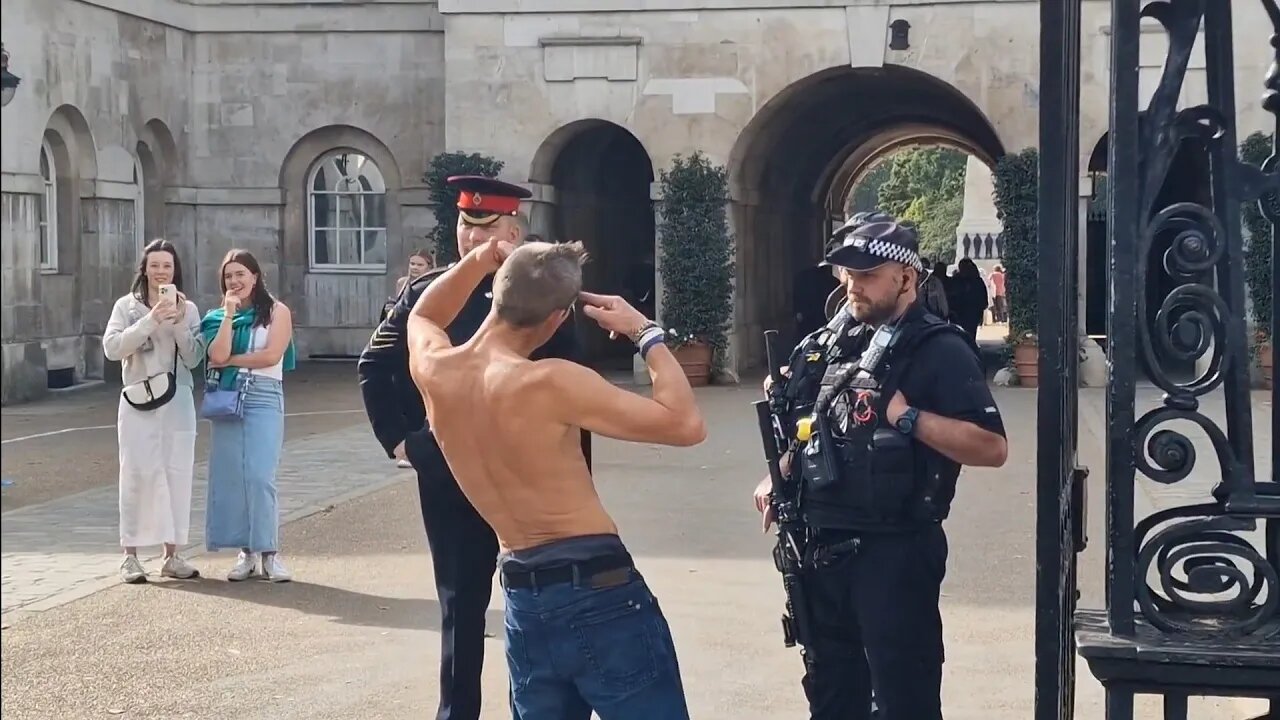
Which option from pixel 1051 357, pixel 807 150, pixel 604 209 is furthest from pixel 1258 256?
pixel 1051 357

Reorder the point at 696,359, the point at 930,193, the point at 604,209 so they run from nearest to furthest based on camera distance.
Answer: the point at 696,359, the point at 604,209, the point at 930,193

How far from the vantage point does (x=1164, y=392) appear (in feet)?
9.51

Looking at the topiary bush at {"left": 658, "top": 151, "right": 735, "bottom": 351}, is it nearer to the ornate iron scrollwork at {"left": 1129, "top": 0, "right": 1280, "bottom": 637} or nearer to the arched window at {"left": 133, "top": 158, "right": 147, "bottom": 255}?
the arched window at {"left": 133, "top": 158, "right": 147, "bottom": 255}

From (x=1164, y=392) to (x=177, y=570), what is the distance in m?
6.69

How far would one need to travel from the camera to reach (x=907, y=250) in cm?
443

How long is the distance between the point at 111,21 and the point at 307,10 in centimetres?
303

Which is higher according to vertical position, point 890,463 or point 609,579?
point 890,463

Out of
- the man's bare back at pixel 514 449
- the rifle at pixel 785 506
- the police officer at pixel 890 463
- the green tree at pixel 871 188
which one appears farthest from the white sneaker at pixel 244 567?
the green tree at pixel 871 188

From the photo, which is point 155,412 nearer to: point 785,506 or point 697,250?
point 785,506

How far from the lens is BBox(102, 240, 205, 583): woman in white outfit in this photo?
336 inches

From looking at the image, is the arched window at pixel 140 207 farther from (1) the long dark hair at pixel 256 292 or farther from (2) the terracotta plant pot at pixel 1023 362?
(1) the long dark hair at pixel 256 292

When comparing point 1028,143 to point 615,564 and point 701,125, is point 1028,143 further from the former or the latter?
point 615,564

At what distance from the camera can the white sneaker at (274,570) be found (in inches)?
336

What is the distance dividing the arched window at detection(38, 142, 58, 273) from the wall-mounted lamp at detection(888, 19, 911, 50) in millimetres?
10299
